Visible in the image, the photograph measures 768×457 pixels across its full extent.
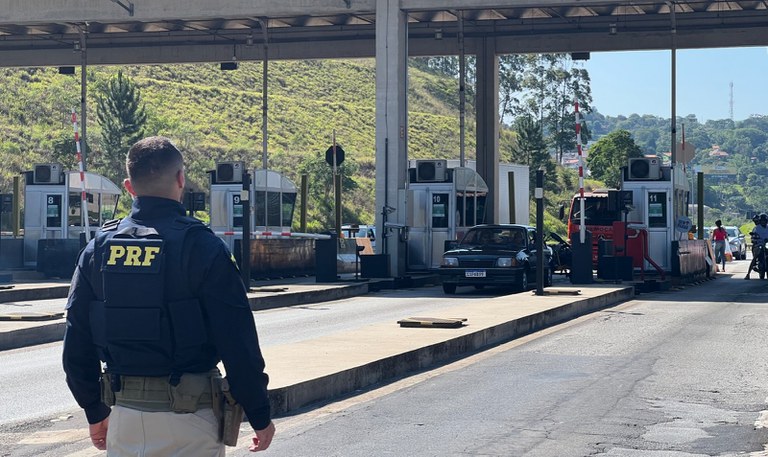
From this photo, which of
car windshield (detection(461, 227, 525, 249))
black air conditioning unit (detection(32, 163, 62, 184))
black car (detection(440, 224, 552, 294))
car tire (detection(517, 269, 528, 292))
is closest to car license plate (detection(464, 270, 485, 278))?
black car (detection(440, 224, 552, 294))

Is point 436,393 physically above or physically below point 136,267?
below

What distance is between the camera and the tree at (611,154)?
350 ft

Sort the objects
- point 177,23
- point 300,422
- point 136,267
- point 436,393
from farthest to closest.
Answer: point 177,23
point 436,393
point 300,422
point 136,267

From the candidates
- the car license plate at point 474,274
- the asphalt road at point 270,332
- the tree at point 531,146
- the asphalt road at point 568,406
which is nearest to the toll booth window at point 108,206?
the asphalt road at point 270,332

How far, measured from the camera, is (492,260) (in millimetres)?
26734

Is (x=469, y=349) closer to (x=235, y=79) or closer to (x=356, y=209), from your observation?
(x=356, y=209)

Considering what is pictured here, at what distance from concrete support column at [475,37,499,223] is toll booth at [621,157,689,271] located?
11837mm

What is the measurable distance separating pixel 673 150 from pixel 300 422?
27.9m

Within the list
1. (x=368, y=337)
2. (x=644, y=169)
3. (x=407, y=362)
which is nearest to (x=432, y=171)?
(x=644, y=169)

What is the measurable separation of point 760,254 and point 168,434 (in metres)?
32.5

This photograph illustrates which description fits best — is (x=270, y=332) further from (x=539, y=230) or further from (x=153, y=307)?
(x=153, y=307)

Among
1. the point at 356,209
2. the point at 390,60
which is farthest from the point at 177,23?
the point at 356,209

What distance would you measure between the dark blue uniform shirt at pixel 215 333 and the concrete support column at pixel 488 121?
38.0 metres

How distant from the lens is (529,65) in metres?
126
